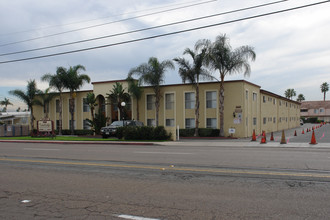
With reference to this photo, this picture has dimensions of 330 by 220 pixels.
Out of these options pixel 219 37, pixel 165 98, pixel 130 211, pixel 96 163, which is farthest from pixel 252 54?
pixel 130 211

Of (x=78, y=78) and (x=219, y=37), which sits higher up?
(x=219, y=37)

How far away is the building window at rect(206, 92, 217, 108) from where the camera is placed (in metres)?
28.5

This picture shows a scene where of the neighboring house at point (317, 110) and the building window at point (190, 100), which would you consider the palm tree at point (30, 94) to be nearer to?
the building window at point (190, 100)

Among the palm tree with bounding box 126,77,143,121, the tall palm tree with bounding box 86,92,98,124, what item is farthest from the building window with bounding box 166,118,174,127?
the tall palm tree with bounding box 86,92,98,124

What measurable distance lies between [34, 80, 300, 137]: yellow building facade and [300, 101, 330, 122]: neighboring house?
188 ft

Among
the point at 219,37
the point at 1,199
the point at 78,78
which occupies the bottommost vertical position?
the point at 1,199

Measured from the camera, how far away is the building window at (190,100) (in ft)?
96.4

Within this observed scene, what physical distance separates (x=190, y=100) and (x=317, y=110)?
72.1 meters

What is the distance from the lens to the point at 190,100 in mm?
29547

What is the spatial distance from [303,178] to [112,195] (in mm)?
4714

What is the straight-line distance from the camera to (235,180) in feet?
24.2

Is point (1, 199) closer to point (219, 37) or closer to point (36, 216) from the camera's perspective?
point (36, 216)

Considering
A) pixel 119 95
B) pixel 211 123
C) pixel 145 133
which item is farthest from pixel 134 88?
pixel 211 123

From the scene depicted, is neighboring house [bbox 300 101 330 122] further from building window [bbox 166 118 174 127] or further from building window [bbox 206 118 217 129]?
building window [bbox 166 118 174 127]
